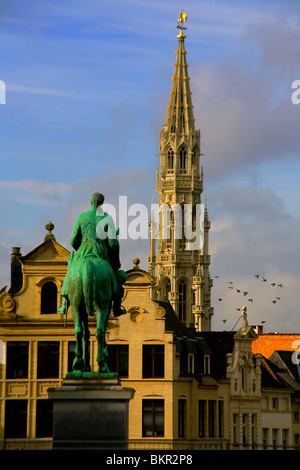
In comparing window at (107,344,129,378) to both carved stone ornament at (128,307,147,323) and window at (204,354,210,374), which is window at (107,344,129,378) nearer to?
carved stone ornament at (128,307,147,323)

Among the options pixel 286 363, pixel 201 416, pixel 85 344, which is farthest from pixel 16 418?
pixel 85 344

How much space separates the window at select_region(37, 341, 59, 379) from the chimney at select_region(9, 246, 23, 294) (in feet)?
17.3

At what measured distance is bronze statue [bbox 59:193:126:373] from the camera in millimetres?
35531

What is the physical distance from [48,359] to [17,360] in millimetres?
1495

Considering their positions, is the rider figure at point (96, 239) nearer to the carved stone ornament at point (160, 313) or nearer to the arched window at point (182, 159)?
the carved stone ornament at point (160, 313)

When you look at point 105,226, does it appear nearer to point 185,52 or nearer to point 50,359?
point 50,359

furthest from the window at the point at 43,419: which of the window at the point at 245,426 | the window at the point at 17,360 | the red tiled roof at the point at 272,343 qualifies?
the red tiled roof at the point at 272,343

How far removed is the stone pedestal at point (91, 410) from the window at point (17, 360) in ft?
105

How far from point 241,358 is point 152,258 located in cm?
11278

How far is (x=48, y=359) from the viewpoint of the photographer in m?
67.3

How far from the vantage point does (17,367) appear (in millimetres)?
66938

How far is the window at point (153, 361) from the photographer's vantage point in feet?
222

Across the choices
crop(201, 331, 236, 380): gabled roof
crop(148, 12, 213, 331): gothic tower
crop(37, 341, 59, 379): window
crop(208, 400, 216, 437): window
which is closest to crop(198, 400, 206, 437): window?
crop(208, 400, 216, 437): window
